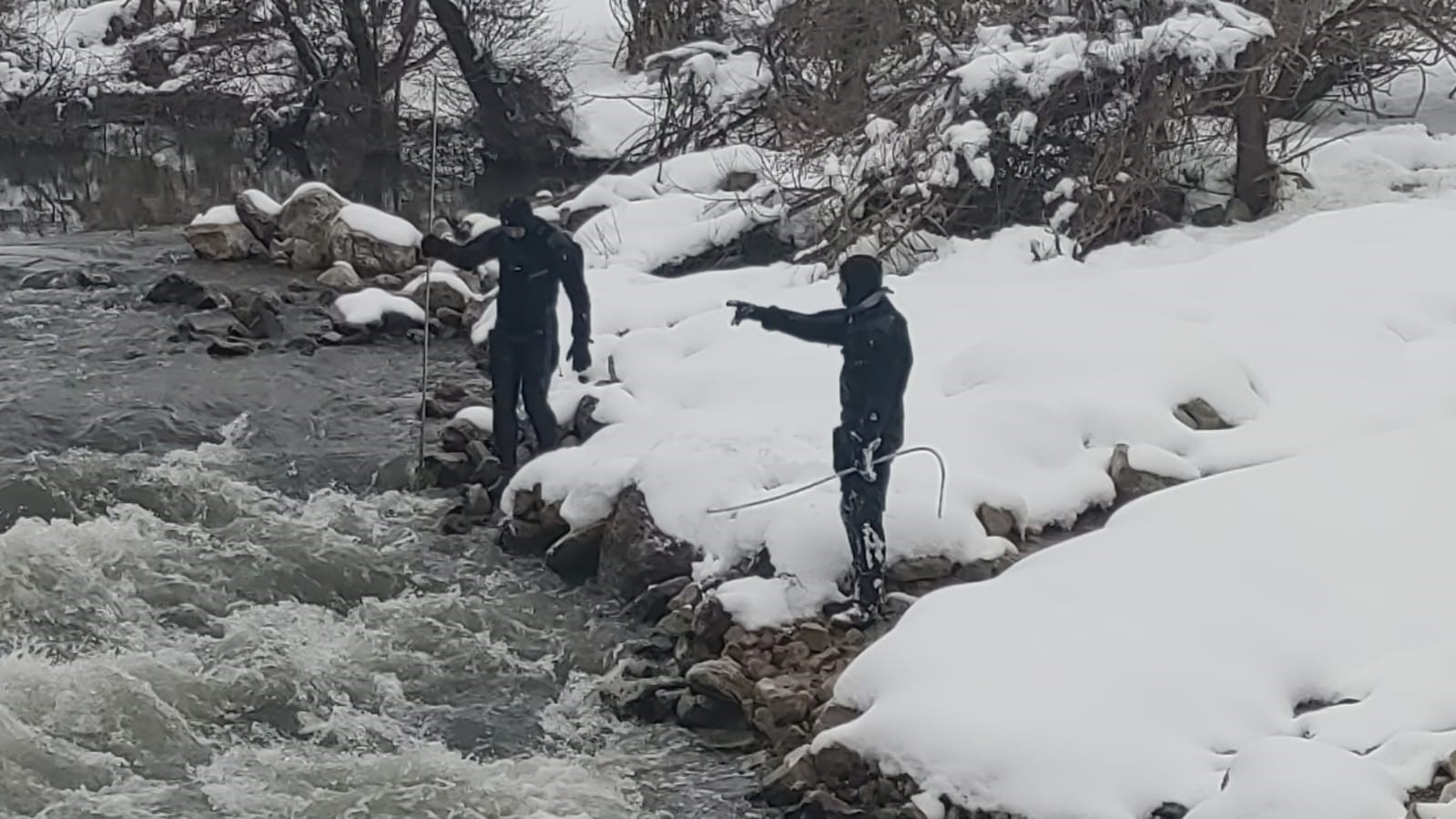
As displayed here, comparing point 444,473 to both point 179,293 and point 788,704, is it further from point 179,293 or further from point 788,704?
point 179,293

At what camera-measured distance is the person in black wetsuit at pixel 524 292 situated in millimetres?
9414

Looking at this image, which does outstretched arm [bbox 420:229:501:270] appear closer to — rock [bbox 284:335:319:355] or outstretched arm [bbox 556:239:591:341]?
outstretched arm [bbox 556:239:591:341]

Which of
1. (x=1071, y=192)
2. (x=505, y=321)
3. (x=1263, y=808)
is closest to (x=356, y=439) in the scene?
(x=505, y=321)

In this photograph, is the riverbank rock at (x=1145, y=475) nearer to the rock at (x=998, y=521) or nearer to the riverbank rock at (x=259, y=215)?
the rock at (x=998, y=521)

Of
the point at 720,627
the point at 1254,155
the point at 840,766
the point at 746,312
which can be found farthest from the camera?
the point at 1254,155

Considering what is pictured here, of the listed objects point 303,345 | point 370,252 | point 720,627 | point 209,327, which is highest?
point 370,252

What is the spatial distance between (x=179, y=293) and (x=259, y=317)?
135cm

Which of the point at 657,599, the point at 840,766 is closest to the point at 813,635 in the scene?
the point at 657,599

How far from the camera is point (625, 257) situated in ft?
49.6

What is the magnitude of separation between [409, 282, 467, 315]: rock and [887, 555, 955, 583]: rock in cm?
733

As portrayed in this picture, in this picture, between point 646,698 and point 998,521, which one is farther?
point 998,521

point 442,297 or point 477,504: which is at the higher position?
point 442,297

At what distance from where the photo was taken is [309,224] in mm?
16391

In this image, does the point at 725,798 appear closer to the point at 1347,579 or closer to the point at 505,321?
the point at 1347,579
